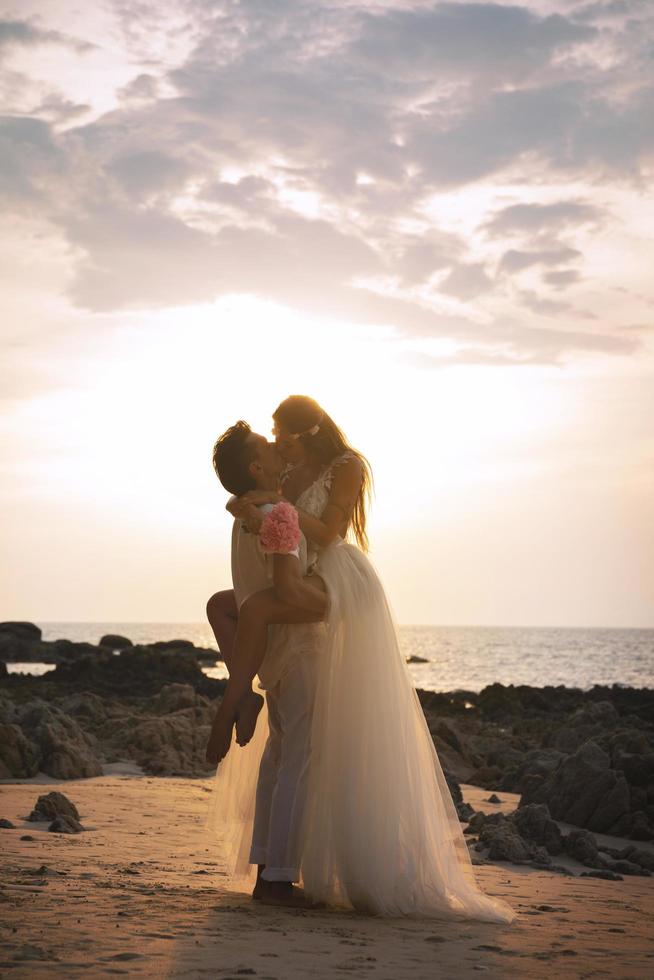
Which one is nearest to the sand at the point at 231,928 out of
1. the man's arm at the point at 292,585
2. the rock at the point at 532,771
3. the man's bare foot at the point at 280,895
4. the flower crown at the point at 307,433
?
the man's bare foot at the point at 280,895

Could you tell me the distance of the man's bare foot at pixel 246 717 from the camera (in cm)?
573

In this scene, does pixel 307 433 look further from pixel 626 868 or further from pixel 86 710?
pixel 86 710

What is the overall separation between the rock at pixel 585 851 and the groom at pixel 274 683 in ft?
12.1

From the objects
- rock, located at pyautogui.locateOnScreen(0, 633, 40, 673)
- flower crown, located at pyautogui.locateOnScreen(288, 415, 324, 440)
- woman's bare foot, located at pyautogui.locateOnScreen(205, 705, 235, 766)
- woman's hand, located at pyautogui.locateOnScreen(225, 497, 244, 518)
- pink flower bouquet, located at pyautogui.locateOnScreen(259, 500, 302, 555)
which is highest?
flower crown, located at pyautogui.locateOnScreen(288, 415, 324, 440)

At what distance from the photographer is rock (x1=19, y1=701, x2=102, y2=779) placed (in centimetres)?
1134

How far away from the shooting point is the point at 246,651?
5.70m

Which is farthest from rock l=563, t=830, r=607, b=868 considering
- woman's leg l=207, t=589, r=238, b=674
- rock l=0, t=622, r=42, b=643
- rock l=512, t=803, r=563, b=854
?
rock l=0, t=622, r=42, b=643

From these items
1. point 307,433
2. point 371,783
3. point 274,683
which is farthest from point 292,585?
point 371,783

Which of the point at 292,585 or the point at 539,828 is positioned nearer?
the point at 292,585

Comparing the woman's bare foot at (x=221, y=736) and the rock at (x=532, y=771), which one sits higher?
the woman's bare foot at (x=221, y=736)

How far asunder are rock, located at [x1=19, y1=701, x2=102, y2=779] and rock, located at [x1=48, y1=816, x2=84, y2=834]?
3.38 meters

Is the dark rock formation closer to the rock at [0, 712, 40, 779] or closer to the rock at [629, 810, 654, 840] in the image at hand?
the rock at [0, 712, 40, 779]

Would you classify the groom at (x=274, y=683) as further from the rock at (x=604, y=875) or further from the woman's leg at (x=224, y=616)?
the rock at (x=604, y=875)

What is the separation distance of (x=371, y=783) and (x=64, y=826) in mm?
3018
